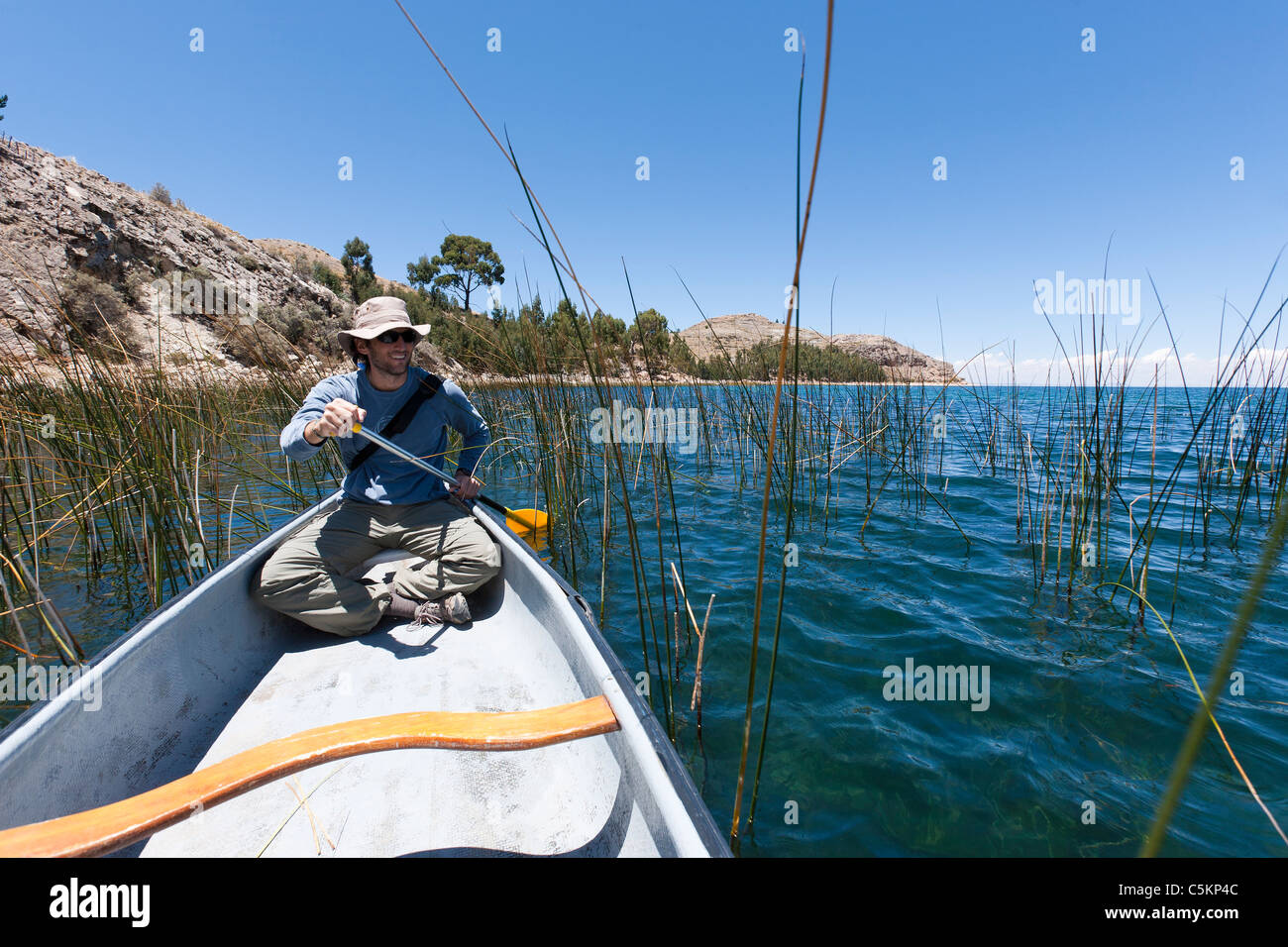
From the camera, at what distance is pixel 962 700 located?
2697 mm

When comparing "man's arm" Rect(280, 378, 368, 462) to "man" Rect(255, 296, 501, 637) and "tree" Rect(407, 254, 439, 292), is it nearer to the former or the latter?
"man" Rect(255, 296, 501, 637)

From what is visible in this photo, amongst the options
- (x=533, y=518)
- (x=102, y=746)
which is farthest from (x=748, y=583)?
(x=102, y=746)

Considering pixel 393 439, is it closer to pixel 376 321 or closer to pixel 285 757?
pixel 376 321

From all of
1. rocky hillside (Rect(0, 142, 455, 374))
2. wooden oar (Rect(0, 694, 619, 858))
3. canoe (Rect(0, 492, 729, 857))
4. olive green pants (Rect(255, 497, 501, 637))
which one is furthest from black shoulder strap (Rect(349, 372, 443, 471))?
rocky hillside (Rect(0, 142, 455, 374))

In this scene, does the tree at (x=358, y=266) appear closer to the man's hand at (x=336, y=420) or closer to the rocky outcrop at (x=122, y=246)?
the rocky outcrop at (x=122, y=246)

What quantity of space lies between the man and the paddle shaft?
7 centimetres

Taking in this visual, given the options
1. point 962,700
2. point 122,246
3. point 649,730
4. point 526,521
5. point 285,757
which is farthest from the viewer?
point 122,246

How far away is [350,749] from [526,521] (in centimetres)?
240

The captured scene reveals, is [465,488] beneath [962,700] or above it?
above

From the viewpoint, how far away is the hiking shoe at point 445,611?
2.96m

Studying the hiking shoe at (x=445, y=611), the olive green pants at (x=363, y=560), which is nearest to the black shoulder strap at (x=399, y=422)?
the olive green pants at (x=363, y=560)

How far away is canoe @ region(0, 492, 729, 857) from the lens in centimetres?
146

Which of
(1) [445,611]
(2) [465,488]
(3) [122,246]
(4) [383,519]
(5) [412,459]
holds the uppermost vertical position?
(3) [122,246]

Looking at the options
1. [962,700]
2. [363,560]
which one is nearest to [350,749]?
[363,560]
